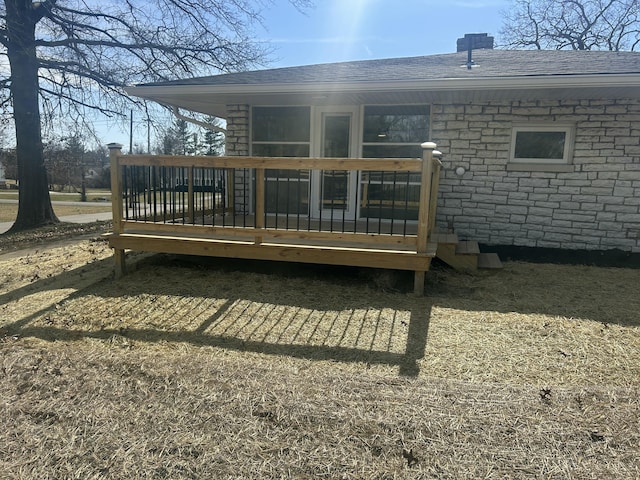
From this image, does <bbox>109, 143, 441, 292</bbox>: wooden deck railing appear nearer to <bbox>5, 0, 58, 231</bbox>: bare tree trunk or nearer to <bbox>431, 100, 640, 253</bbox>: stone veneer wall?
<bbox>431, 100, 640, 253</bbox>: stone veneer wall

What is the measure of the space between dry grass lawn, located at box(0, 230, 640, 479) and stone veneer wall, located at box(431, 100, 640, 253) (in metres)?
1.76

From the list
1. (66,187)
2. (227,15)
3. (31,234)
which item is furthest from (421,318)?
(66,187)

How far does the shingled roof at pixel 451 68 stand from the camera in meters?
5.77

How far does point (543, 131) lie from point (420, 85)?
2.18 m

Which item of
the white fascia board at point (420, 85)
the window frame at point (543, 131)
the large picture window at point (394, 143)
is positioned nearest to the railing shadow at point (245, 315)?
the large picture window at point (394, 143)

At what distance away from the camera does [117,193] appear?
4930 mm

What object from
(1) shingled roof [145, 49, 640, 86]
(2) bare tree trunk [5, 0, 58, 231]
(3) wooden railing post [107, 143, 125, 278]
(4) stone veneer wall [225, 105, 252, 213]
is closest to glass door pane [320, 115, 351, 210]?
(1) shingled roof [145, 49, 640, 86]

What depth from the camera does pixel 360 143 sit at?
698cm

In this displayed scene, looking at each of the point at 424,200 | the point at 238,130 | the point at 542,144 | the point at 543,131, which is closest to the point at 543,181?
the point at 542,144

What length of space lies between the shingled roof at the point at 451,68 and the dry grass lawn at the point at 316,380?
2.90 m

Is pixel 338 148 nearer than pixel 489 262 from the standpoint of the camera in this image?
No

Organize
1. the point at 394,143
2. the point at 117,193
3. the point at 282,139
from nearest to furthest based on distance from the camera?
the point at 117,193
the point at 394,143
the point at 282,139

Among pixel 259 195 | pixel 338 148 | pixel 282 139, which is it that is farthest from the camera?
pixel 282 139

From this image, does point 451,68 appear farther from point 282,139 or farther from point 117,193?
point 117,193
